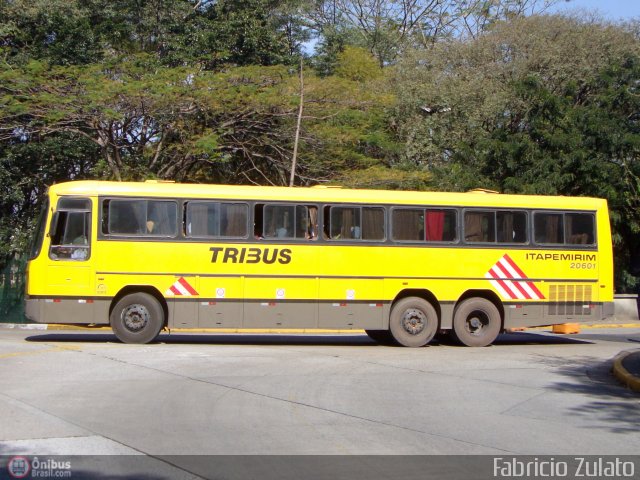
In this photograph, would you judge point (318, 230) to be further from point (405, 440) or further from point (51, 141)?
point (51, 141)

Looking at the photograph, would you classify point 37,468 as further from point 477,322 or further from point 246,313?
point 477,322

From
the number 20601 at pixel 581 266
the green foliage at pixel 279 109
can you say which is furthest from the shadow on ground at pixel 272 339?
the green foliage at pixel 279 109

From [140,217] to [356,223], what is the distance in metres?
4.37

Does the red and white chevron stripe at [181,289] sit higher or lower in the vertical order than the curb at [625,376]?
higher

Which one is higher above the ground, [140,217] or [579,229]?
[140,217]

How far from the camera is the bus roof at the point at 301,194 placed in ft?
51.5

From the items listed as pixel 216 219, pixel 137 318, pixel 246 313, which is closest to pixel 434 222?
pixel 246 313

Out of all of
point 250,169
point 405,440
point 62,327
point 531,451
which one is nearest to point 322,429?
point 405,440

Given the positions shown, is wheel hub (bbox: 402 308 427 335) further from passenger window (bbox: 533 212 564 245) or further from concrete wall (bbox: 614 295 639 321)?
concrete wall (bbox: 614 295 639 321)

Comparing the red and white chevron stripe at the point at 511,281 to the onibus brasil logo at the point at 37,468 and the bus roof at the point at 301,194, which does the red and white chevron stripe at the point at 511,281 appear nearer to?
the bus roof at the point at 301,194

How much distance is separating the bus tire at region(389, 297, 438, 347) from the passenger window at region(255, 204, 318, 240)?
92.3 inches

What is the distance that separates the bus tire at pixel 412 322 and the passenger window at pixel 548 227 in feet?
9.59

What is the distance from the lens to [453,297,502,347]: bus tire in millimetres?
16578

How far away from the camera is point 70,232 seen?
50.9ft
